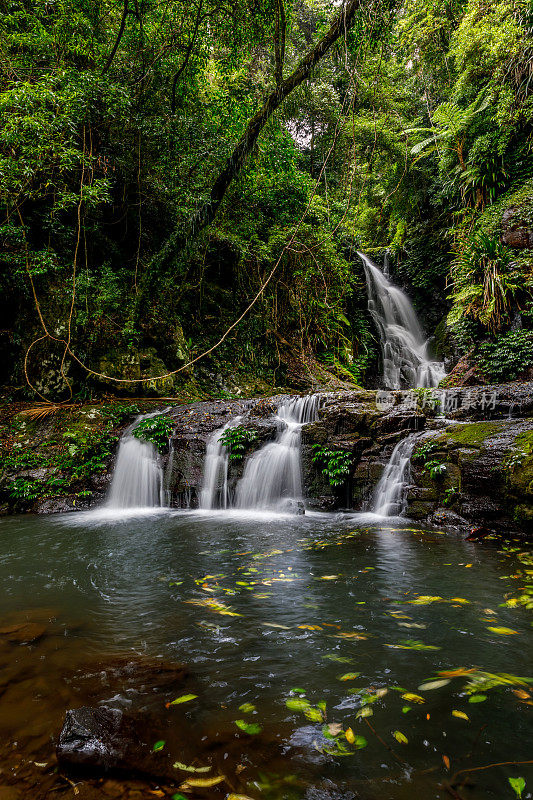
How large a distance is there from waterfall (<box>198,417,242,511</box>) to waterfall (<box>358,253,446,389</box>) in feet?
26.4

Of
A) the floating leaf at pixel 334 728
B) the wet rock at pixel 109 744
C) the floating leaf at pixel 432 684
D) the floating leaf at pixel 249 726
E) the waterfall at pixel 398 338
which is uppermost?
the waterfall at pixel 398 338

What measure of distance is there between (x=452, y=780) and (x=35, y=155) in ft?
34.1

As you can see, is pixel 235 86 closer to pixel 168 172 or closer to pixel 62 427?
pixel 168 172

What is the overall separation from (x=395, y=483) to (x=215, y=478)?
359 centimetres

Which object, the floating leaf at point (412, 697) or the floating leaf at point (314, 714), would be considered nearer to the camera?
the floating leaf at point (314, 714)

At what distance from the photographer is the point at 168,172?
10102 mm

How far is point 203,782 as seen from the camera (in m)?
1.45

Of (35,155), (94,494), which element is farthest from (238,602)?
(35,155)

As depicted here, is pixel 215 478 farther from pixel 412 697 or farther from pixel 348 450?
pixel 412 697

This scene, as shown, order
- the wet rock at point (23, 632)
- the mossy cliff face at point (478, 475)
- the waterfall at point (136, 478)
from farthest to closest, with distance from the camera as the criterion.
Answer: the waterfall at point (136, 478)
the mossy cliff face at point (478, 475)
the wet rock at point (23, 632)

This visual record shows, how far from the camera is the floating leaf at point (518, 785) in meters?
1.42

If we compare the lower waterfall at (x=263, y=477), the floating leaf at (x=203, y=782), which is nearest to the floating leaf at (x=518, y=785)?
the floating leaf at (x=203, y=782)

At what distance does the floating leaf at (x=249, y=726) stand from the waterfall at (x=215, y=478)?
6.05 m

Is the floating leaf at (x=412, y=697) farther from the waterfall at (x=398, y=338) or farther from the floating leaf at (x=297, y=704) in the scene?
the waterfall at (x=398, y=338)
